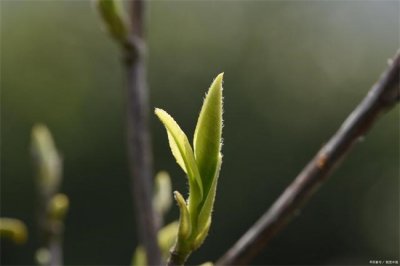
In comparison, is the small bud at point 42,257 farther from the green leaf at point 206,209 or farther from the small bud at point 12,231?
the green leaf at point 206,209

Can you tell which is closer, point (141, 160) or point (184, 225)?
point (184, 225)

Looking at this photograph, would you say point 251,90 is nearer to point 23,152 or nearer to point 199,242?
point 23,152

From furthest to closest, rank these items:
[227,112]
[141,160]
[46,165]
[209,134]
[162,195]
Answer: [227,112] → [46,165] → [162,195] → [141,160] → [209,134]

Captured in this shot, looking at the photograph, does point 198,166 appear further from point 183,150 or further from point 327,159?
point 327,159

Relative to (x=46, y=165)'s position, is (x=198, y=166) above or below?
above

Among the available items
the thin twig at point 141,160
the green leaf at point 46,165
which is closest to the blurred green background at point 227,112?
the green leaf at point 46,165

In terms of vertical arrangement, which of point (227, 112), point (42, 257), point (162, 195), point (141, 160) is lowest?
point (227, 112)

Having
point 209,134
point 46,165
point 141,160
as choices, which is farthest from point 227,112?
point 209,134

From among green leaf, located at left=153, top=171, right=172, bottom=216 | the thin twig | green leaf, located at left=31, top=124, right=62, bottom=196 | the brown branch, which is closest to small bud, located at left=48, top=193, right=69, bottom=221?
green leaf, located at left=31, top=124, right=62, bottom=196
